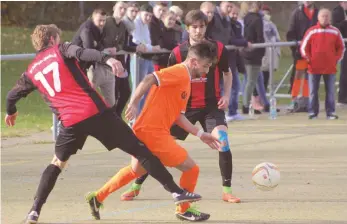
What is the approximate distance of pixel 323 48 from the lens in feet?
53.5

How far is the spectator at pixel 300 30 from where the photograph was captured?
58.1ft

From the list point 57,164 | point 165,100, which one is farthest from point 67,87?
point 165,100

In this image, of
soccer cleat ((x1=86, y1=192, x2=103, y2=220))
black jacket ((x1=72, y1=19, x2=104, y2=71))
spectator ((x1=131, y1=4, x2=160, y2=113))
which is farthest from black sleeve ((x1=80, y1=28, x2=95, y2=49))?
soccer cleat ((x1=86, y1=192, x2=103, y2=220))

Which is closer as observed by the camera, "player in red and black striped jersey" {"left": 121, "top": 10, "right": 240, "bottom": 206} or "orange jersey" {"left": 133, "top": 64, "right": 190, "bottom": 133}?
"orange jersey" {"left": 133, "top": 64, "right": 190, "bottom": 133}

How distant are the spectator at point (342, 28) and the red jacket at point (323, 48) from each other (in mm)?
2176

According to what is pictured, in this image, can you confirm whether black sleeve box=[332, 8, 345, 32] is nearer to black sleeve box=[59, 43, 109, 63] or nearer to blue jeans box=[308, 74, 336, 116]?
blue jeans box=[308, 74, 336, 116]

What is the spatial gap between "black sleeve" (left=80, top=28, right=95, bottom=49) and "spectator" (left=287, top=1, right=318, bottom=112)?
4.88 meters

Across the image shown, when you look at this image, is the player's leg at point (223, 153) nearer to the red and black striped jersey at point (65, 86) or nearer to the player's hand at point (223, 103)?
the player's hand at point (223, 103)

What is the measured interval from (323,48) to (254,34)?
126 cm

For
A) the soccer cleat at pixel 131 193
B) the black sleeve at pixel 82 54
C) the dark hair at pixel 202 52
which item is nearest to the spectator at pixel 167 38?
the soccer cleat at pixel 131 193

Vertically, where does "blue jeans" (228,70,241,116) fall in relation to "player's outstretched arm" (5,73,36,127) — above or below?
below

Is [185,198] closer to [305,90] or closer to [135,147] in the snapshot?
[135,147]

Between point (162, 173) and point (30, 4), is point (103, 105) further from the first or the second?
point (30, 4)

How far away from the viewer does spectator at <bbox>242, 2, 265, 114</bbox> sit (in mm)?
16875
